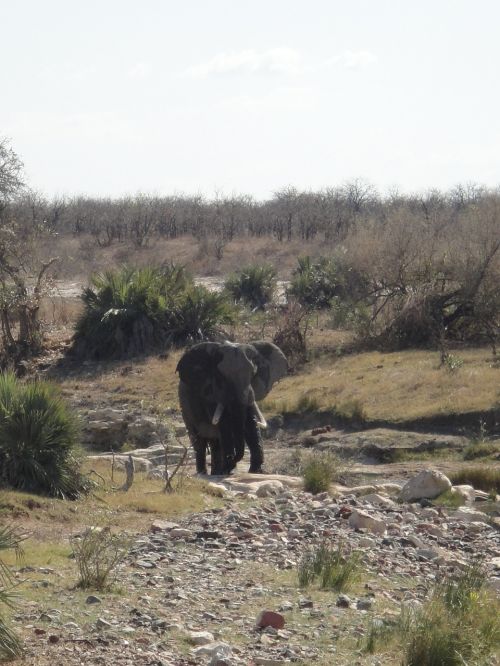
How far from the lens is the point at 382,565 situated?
11945 millimetres

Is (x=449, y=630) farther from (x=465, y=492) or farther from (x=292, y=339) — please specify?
(x=292, y=339)

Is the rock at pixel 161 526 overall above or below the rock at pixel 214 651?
below

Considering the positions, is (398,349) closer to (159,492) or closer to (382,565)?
(159,492)

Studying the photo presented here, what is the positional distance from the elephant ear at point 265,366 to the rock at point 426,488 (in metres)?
3.89

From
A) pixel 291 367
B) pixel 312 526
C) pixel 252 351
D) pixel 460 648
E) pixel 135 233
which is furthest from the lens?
pixel 135 233

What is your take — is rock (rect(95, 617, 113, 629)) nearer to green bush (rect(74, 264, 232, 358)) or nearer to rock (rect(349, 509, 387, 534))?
rock (rect(349, 509, 387, 534))

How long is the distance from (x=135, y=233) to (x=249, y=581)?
6133 cm

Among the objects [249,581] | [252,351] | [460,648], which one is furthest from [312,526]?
[252,351]

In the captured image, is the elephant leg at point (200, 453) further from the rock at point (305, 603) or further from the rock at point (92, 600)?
the rock at point (92, 600)

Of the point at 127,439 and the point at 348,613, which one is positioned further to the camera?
the point at 127,439

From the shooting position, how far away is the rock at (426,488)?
54.3ft

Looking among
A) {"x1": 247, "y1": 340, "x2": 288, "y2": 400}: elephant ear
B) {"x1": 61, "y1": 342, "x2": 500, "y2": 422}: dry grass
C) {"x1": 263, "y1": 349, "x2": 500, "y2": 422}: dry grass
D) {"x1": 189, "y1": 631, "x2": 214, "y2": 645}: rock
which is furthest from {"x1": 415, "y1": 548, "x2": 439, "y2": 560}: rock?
{"x1": 263, "y1": 349, "x2": 500, "y2": 422}: dry grass

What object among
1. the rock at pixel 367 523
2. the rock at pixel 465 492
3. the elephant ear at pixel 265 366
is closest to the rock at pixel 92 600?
the rock at pixel 367 523

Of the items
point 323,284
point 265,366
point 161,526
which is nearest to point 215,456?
point 265,366
